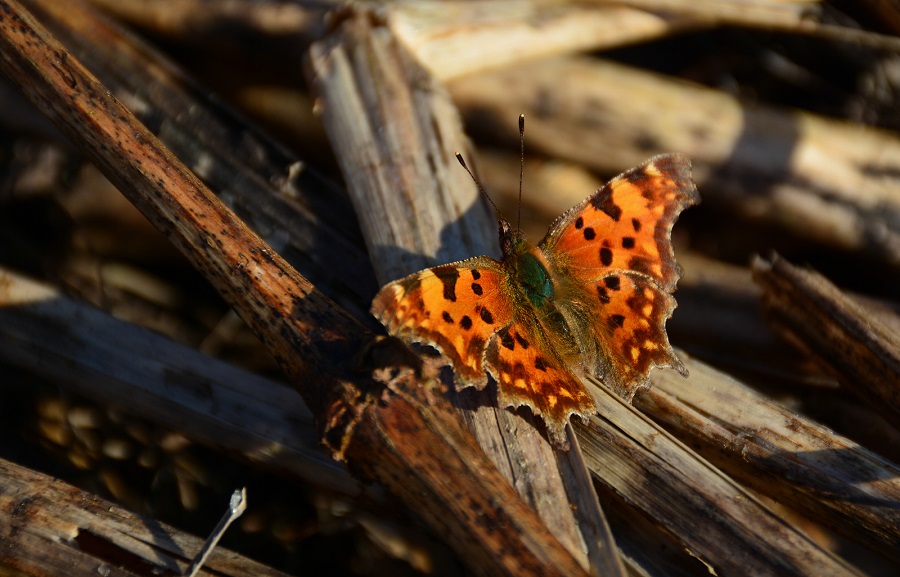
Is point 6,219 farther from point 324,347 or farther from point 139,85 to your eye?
point 324,347

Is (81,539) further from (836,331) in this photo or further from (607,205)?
(836,331)

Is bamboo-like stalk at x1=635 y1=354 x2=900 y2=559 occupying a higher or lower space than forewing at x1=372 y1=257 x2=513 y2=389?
higher

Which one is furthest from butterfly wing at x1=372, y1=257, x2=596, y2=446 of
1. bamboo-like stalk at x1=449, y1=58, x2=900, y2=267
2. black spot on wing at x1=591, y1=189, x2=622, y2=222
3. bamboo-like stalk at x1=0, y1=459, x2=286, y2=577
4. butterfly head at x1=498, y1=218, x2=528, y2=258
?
bamboo-like stalk at x1=449, y1=58, x2=900, y2=267

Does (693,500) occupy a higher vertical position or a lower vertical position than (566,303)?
lower

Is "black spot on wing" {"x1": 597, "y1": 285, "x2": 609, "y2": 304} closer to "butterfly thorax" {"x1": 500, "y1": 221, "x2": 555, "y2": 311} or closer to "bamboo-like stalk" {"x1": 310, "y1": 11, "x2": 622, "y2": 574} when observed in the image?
"butterfly thorax" {"x1": 500, "y1": 221, "x2": 555, "y2": 311}

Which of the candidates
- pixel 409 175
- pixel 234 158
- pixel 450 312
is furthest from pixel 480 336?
pixel 234 158

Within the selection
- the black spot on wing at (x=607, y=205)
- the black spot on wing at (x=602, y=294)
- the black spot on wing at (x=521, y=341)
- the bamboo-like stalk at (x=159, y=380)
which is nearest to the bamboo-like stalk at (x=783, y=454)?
the black spot on wing at (x=602, y=294)

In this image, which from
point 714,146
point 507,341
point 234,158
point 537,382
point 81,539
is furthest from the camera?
point 714,146
